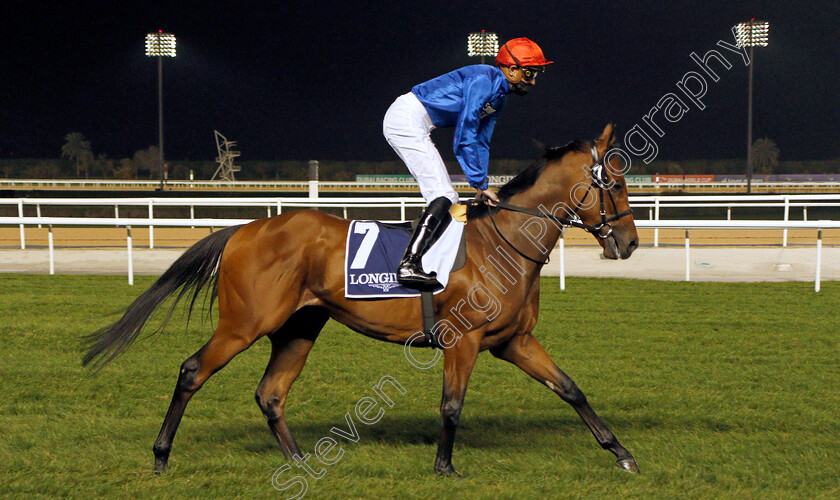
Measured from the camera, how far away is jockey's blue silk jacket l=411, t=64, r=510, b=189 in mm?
3115

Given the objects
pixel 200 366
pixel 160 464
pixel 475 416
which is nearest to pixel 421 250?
pixel 200 366

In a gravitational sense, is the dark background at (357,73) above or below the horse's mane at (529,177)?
above

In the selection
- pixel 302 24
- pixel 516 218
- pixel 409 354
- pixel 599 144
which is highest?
pixel 302 24

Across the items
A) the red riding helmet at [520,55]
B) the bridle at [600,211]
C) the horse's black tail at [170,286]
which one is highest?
the red riding helmet at [520,55]

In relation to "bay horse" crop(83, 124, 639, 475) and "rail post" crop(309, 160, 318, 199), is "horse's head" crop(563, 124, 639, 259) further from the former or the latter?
"rail post" crop(309, 160, 318, 199)

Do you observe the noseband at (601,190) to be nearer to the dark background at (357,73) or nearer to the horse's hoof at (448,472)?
the horse's hoof at (448,472)

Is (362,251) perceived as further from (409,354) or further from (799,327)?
(799,327)

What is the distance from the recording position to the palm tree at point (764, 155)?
128 ft

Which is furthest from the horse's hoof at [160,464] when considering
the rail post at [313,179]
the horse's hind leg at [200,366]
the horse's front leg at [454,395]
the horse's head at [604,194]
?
the rail post at [313,179]

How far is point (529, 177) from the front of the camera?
3.35 metres

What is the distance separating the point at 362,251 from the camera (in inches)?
128

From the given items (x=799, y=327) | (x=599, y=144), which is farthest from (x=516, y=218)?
(x=799, y=327)

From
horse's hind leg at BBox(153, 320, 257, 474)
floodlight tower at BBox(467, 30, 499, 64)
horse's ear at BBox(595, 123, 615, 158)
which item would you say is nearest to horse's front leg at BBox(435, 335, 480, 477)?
horse's hind leg at BBox(153, 320, 257, 474)

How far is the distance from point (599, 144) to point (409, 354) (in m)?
2.51
